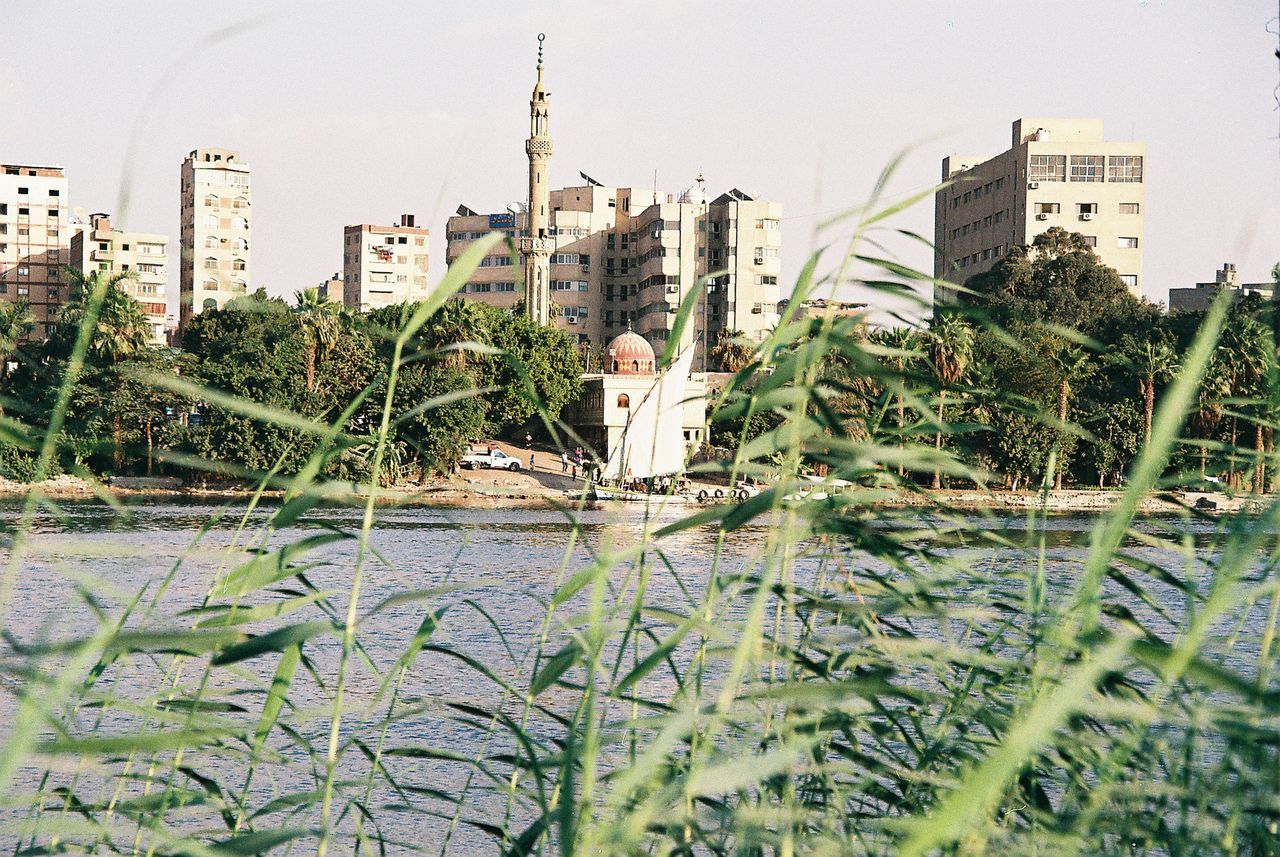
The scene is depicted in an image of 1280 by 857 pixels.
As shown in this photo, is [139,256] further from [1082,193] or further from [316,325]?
[1082,193]

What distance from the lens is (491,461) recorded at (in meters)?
54.2

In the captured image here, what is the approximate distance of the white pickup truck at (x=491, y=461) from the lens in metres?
53.7

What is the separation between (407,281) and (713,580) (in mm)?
111567

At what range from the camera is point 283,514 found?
294cm

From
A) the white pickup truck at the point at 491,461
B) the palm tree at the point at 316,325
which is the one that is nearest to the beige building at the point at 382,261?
the white pickup truck at the point at 491,461

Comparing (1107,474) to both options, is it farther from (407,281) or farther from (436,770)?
(407,281)

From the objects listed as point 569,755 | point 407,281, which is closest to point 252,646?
point 569,755

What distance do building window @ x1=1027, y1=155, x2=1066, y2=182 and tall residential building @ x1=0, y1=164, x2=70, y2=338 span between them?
61.2m

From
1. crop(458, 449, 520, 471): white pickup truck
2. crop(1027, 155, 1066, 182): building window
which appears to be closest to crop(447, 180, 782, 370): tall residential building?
crop(1027, 155, 1066, 182): building window

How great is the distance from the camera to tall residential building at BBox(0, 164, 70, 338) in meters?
92.5

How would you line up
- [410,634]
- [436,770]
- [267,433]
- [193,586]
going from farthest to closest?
[267,433] < [193,586] < [410,634] < [436,770]

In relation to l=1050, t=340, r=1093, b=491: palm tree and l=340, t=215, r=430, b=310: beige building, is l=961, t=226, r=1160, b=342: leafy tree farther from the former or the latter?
l=340, t=215, r=430, b=310: beige building

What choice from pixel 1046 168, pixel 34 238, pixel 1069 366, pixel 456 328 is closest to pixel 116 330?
pixel 456 328

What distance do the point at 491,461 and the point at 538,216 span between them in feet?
103
